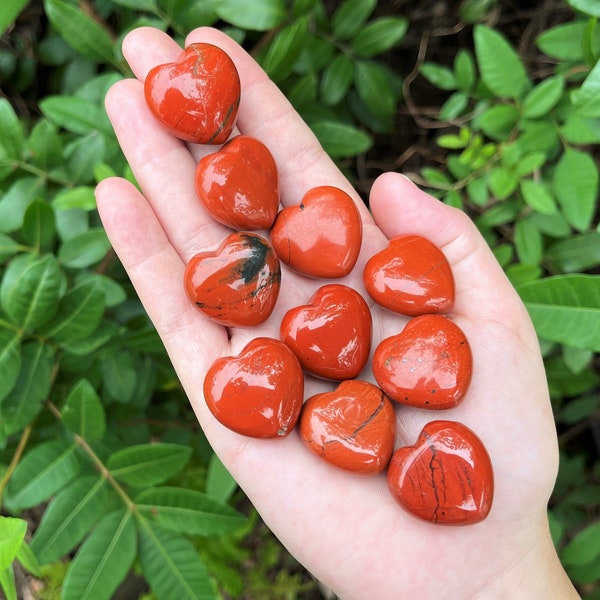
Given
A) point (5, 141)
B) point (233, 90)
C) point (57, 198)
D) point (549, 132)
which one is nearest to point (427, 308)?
point (549, 132)

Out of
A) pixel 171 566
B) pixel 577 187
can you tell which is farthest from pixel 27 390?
pixel 577 187

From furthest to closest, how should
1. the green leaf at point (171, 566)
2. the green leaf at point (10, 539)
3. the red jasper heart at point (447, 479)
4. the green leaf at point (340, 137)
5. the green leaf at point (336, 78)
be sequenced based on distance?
1. the green leaf at point (336, 78)
2. the green leaf at point (340, 137)
3. the green leaf at point (171, 566)
4. the red jasper heart at point (447, 479)
5. the green leaf at point (10, 539)

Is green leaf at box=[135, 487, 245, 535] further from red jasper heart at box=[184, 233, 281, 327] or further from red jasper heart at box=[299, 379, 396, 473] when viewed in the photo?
red jasper heart at box=[184, 233, 281, 327]

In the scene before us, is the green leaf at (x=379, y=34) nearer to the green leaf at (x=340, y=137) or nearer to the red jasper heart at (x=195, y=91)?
the green leaf at (x=340, y=137)

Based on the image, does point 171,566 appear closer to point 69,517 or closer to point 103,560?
point 103,560

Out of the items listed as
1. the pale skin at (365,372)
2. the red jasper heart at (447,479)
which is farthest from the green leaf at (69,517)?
the red jasper heart at (447,479)

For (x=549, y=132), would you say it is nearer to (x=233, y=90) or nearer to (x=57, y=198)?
(x=233, y=90)

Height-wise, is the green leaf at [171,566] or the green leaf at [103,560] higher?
the green leaf at [103,560]

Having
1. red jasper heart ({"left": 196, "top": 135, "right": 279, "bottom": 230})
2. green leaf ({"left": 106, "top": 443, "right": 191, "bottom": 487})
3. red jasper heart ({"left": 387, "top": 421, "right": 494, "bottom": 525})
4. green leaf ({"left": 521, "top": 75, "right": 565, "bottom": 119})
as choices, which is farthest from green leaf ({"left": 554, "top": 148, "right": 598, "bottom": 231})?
green leaf ({"left": 106, "top": 443, "right": 191, "bottom": 487})
